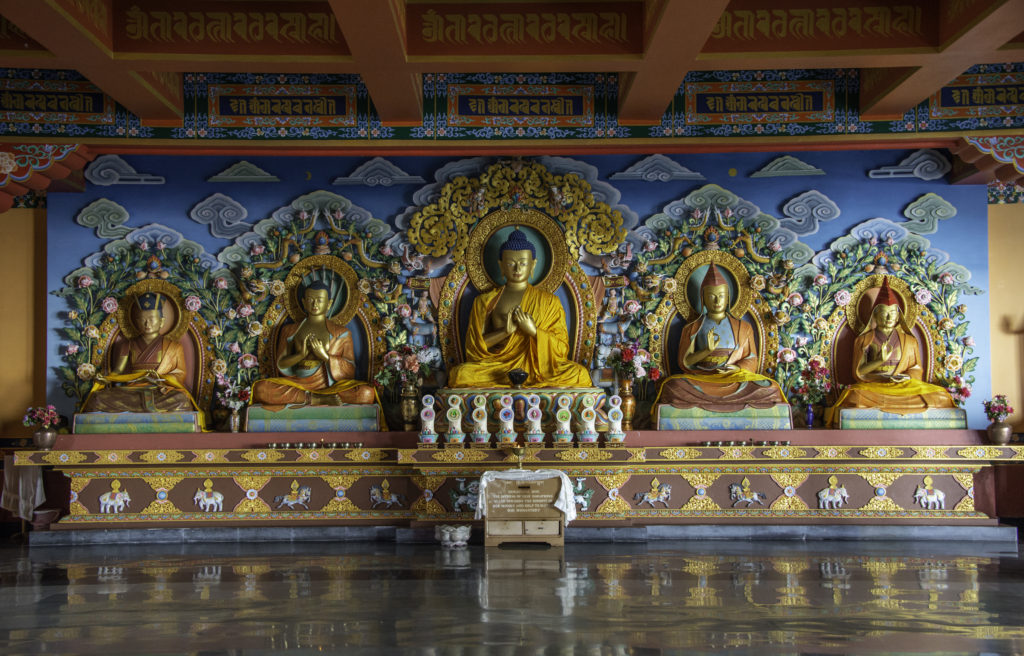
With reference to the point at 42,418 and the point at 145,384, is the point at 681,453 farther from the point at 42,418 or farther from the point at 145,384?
the point at 42,418

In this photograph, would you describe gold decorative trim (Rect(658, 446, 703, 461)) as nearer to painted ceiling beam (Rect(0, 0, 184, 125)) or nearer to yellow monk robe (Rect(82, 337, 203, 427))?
yellow monk robe (Rect(82, 337, 203, 427))

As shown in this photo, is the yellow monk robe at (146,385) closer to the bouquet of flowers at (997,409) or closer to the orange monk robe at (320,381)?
the orange monk robe at (320,381)

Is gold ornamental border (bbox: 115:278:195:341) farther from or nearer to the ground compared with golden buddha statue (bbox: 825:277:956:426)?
farther from the ground

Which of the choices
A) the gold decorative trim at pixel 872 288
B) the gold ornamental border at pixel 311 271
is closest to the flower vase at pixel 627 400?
the gold decorative trim at pixel 872 288

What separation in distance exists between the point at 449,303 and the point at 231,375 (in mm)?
2532

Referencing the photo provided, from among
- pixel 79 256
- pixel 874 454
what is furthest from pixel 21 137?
pixel 874 454

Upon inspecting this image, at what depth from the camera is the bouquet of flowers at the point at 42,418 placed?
834 centimetres

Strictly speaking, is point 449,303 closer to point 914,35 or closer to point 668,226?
point 668,226

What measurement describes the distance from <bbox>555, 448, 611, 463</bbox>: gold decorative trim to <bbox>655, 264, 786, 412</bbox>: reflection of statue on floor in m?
1.06

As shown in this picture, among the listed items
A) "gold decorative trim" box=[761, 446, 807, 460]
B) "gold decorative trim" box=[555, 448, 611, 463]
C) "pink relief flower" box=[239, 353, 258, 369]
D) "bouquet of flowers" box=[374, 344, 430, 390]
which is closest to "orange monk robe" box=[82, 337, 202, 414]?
"pink relief flower" box=[239, 353, 258, 369]

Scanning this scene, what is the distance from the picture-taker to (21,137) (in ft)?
Result: 26.8

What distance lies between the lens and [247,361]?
8.96m

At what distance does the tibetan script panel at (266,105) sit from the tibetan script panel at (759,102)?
378 cm

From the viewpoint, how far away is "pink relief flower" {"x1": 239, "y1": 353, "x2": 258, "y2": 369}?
896 centimetres
